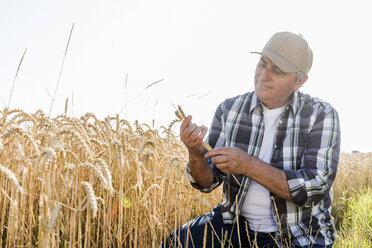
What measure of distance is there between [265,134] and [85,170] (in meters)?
1.32

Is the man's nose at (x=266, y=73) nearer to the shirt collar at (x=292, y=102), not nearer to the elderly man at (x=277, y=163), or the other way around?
the elderly man at (x=277, y=163)

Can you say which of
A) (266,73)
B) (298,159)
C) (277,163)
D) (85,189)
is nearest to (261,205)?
(277,163)

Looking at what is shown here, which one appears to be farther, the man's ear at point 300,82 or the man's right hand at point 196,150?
the man's ear at point 300,82

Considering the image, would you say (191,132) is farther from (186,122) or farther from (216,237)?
(216,237)

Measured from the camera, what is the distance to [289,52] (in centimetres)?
238

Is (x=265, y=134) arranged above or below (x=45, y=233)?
above

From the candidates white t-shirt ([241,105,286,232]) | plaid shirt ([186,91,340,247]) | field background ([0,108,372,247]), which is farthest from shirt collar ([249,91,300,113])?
field background ([0,108,372,247])

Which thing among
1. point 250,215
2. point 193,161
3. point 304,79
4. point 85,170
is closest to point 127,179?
point 85,170

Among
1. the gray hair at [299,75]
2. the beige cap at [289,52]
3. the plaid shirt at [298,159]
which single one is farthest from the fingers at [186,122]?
the gray hair at [299,75]

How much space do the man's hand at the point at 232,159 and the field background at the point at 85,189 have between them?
242mm

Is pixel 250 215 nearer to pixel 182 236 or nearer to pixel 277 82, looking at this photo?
pixel 182 236

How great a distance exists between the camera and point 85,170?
2.47 meters

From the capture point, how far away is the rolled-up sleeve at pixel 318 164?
84.4 inches

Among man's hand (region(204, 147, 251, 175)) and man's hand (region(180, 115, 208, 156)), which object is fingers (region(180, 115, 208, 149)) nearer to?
man's hand (region(180, 115, 208, 156))
